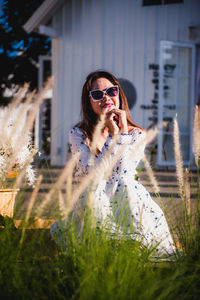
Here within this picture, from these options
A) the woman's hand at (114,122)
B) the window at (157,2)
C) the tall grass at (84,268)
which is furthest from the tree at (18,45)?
the tall grass at (84,268)

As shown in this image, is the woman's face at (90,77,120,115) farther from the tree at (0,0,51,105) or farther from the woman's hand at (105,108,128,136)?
the tree at (0,0,51,105)

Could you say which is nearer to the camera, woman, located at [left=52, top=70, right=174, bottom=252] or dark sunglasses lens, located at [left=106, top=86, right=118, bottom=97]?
woman, located at [left=52, top=70, right=174, bottom=252]

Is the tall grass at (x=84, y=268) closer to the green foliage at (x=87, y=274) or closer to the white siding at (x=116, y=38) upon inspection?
the green foliage at (x=87, y=274)

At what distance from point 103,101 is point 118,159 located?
1.20 feet

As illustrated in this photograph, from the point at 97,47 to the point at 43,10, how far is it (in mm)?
1171

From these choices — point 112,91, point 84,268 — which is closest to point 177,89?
point 112,91

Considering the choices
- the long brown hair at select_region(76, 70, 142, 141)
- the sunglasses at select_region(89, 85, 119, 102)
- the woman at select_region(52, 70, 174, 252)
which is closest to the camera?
the woman at select_region(52, 70, 174, 252)

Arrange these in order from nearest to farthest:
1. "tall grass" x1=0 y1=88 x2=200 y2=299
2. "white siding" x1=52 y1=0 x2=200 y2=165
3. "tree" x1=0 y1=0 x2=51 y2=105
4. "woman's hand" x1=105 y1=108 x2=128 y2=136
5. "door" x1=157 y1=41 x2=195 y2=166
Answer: "tall grass" x1=0 y1=88 x2=200 y2=299, "woman's hand" x1=105 y1=108 x2=128 y2=136, "door" x1=157 y1=41 x2=195 y2=166, "white siding" x1=52 y1=0 x2=200 y2=165, "tree" x1=0 y1=0 x2=51 y2=105

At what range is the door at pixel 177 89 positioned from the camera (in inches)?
289

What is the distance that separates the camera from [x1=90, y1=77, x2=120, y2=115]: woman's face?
7.07ft

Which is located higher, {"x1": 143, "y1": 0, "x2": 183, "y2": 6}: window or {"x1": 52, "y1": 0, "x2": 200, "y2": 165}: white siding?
{"x1": 143, "y1": 0, "x2": 183, "y2": 6}: window

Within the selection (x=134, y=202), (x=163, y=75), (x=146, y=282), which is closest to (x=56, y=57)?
(x=163, y=75)

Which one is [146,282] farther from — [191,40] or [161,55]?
[191,40]

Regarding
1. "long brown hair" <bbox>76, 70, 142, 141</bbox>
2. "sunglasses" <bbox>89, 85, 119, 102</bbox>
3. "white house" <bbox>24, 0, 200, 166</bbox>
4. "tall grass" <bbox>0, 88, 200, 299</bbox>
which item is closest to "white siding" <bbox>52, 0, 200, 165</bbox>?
"white house" <bbox>24, 0, 200, 166</bbox>
